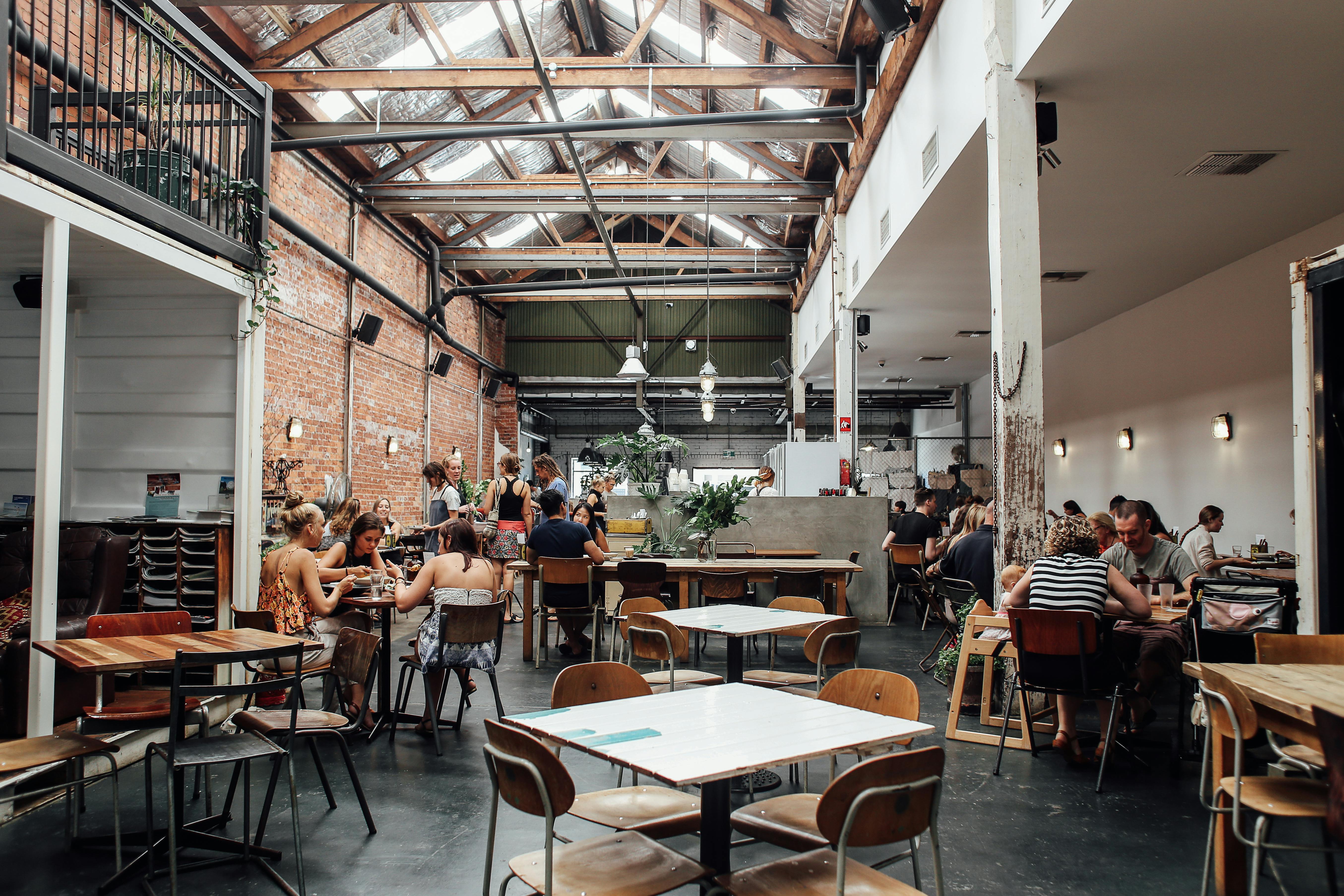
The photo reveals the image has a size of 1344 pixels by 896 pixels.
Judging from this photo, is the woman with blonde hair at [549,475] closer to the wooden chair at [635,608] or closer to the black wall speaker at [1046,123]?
the wooden chair at [635,608]

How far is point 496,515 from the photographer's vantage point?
833cm

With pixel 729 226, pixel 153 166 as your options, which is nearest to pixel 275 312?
pixel 153 166

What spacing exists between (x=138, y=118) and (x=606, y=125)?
3.69 m

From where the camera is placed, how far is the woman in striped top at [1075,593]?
164 inches

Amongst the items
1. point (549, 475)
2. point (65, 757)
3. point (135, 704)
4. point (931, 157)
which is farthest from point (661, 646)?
point (931, 157)

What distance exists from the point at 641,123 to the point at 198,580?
5.28 meters

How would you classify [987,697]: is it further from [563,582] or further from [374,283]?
[374,283]

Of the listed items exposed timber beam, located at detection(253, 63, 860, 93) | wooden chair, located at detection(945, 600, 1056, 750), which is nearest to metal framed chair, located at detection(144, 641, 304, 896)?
wooden chair, located at detection(945, 600, 1056, 750)

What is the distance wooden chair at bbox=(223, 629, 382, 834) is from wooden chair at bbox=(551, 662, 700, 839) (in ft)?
3.17

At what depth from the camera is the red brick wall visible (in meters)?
9.45

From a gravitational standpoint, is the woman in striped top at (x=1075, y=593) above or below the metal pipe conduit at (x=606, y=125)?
below

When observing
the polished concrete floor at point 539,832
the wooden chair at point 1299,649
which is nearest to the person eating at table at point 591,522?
the polished concrete floor at point 539,832

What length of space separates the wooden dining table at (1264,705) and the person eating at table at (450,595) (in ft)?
11.3

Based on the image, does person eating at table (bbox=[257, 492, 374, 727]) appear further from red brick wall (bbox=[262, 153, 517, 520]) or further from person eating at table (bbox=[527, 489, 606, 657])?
red brick wall (bbox=[262, 153, 517, 520])
